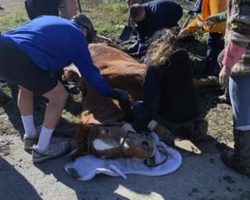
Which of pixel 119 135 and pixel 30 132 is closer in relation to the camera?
pixel 119 135

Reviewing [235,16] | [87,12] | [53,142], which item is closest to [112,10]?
[87,12]

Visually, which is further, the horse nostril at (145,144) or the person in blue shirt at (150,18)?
the person in blue shirt at (150,18)

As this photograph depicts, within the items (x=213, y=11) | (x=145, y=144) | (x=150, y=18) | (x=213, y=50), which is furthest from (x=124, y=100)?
(x=150, y=18)

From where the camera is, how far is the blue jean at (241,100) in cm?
342

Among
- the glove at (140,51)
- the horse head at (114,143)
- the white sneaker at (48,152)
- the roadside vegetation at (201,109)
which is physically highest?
the horse head at (114,143)

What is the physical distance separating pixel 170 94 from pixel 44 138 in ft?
3.62

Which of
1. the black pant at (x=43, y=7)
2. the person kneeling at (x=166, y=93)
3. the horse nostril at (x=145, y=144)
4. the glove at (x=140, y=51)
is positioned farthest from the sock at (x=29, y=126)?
the glove at (x=140, y=51)

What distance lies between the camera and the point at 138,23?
19.3ft

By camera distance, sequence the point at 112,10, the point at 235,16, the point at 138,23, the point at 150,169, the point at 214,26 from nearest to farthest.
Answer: the point at 235,16 → the point at 150,169 → the point at 214,26 → the point at 138,23 → the point at 112,10

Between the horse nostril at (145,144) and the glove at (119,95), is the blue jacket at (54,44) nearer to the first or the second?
Answer: the glove at (119,95)

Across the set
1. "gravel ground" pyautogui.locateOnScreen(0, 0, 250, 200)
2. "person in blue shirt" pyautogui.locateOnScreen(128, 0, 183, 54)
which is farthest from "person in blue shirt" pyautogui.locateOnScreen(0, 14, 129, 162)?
"person in blue shirt" pyautogui.locateOnScreen(128, 0, 183, 54)

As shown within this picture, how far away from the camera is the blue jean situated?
3.42 meters

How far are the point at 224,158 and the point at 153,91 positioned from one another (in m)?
0.79

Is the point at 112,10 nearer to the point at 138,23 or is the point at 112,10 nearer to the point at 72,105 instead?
the point at 138,23
